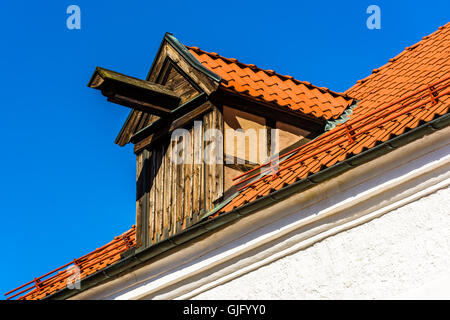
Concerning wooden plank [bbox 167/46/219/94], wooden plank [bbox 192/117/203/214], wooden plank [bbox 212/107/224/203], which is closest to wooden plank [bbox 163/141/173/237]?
wooden plank [bbox 192/117/203/214]

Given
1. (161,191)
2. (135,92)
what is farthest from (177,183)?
(135,92)

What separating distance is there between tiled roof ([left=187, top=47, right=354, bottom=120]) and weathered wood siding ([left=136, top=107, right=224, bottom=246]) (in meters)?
0.81

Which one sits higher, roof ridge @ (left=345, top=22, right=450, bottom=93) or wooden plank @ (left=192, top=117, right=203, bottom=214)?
roof ridge @ (left=345, top=22, right=450, bottom=93)

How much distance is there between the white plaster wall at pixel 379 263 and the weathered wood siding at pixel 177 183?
164cm

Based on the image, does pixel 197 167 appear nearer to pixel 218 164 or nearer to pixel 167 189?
pixel 218 164

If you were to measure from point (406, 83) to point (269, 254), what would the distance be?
3408mm

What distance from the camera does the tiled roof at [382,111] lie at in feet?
25.5

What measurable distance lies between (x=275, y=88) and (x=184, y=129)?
164cm

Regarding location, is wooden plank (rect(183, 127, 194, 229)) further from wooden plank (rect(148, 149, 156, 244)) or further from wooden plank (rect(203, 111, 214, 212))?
wooden plank (rect(148, 149, 156, 244))

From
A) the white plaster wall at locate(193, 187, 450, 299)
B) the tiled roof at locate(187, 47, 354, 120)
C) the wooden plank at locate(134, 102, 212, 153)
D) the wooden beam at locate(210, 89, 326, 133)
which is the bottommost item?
the white plaster wall at locate(193, 187, 450, 299)

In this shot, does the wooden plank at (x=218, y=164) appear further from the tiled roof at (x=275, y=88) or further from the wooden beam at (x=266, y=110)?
the tiled roof at (x=275, y=88)

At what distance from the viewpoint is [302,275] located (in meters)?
7.81

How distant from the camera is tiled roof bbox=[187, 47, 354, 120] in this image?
33.5 feet
